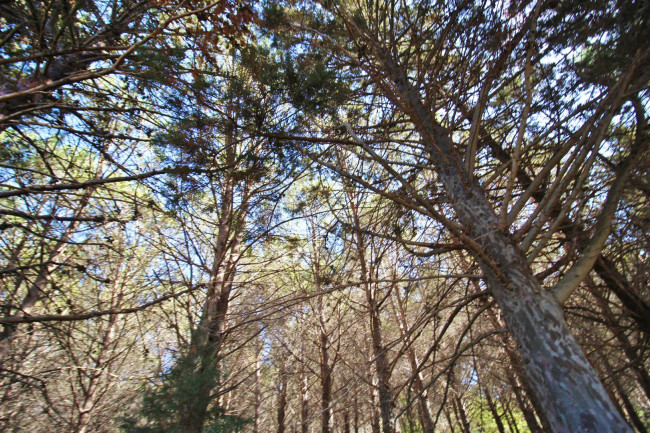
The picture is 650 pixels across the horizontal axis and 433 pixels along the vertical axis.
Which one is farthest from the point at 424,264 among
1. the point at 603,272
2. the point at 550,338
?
the point at 550,338

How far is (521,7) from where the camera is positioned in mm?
3094

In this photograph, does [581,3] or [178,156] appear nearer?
[581,3]

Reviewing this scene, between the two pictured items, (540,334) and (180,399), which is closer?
(540,334)

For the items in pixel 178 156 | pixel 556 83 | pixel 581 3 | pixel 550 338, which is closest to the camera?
pixel 550 338

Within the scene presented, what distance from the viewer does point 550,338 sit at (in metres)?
1.71

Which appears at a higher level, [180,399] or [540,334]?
[180,399]

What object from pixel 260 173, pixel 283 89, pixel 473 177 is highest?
pixel 283 89

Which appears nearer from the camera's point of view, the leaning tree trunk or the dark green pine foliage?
the leaning tree trunk

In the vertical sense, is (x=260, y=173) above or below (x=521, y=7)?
below

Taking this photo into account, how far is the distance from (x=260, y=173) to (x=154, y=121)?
4.61 ft

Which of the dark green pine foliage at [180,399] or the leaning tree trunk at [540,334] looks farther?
the dark green pine foliage at [180,399]

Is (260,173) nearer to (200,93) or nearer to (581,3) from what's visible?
(200,93)

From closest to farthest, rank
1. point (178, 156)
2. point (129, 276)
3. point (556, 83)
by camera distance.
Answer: point (178, 156) < point (556, 83) < point (129, 276)

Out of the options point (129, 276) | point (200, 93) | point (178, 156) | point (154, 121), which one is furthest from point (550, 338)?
point (129, 276)
